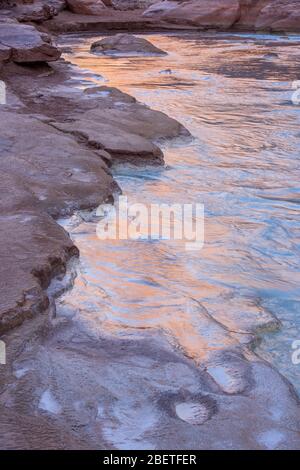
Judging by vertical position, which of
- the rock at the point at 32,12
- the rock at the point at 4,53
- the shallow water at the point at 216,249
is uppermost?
the rock at the point at 32,12

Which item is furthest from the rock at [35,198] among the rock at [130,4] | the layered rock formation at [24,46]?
the rock at [130,4]

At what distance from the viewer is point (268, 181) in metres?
4.45

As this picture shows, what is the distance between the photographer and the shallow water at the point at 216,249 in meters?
2.47

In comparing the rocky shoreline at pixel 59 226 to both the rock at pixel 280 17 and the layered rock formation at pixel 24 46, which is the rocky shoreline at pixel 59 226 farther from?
the rock at pixel 280 17

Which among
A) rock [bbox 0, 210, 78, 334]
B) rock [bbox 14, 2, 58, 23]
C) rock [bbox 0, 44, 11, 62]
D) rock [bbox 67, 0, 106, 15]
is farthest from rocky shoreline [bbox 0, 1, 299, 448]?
rock [bbox 67, 0, 106, 15]

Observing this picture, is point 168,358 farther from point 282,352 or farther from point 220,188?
point 220,188

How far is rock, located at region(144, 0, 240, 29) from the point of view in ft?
68.1

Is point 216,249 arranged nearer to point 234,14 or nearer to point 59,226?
point 59,226

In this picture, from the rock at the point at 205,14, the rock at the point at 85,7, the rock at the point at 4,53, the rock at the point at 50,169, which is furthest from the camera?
the rock at the point at 205,14

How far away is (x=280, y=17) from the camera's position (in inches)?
798

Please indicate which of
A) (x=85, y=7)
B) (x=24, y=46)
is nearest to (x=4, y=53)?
(x=24, y=46)

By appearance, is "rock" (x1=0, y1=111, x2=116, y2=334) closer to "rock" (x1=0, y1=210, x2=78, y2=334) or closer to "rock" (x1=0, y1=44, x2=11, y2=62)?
"rock" (x1=0, y1=210, x2=78, y2=334)

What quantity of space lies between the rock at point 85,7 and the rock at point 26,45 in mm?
11483

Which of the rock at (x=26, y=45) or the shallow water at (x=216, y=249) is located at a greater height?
the rock at (x=26, y=45)
